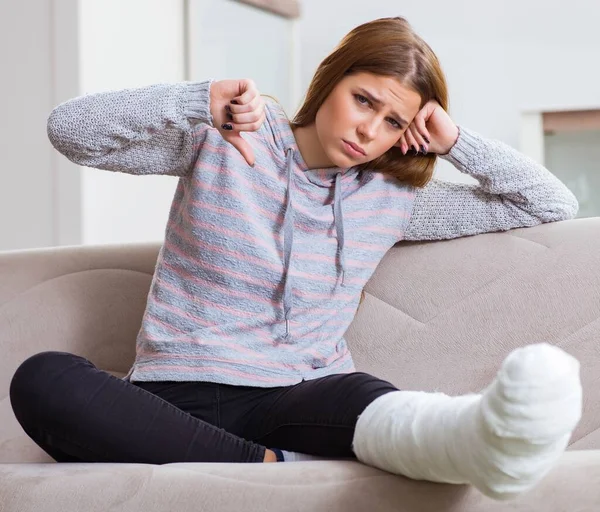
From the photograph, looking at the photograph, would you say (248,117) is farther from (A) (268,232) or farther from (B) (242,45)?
(B) (242,45)

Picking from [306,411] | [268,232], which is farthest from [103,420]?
[268,232]

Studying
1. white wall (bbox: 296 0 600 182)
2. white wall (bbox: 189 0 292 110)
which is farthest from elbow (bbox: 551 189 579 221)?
white wall (bbox: 296 0 600 182)

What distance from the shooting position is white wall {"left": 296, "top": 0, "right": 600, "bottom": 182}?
149 inches

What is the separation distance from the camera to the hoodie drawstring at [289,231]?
4.35 feet

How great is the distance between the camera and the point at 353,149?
4.35 ft

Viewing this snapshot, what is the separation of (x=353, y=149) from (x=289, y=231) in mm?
151

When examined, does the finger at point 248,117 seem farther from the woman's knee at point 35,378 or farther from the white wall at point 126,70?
the white wall at point 126,70

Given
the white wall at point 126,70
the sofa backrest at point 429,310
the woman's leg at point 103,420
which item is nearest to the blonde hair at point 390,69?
the sofa backrest at point 429,310

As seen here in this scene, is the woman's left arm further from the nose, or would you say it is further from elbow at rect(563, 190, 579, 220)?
the nose

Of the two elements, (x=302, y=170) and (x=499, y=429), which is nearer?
(x=499, y=429)

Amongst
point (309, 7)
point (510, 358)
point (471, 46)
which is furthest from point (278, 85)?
point (510, 358)

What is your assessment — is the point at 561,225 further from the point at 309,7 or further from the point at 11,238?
the point at 309,7

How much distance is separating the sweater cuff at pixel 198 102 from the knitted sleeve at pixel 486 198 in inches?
15.4

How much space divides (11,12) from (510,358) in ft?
8.06
